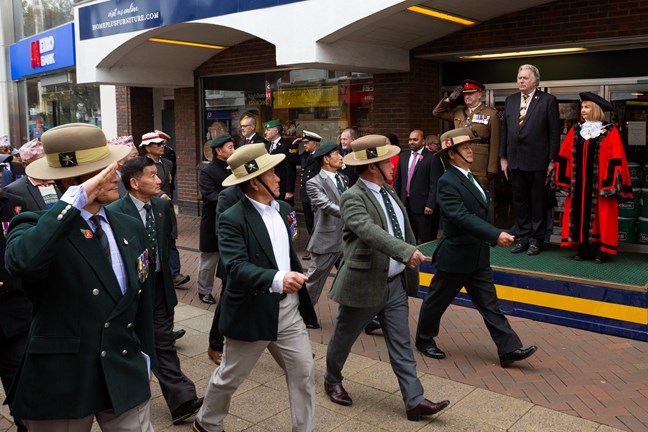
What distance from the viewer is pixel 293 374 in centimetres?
412

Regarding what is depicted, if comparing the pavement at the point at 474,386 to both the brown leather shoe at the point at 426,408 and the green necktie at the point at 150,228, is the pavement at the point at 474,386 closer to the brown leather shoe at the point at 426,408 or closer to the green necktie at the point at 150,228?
the brown leather shoe at the point at 426,408

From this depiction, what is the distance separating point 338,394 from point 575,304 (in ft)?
9.67

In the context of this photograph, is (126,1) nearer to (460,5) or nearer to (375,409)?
(460,5)

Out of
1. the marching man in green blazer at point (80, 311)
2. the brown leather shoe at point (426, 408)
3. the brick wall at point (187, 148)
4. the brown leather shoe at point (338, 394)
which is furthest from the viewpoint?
the brick wall at point (187, 148)

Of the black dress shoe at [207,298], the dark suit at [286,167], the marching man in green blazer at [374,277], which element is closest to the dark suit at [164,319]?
the marching man in green blazer at [374,277]

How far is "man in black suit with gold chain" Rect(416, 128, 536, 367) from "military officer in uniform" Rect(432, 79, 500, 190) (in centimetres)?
297

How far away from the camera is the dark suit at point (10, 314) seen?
402 centimetres

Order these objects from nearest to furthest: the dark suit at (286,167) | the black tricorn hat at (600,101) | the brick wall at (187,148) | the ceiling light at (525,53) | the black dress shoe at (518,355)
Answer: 1. the black dress shoe at (518,355)
2. the black tricorn hat at (600,101)
3. the ceiling light at (525,53)
4. the dark suit at (286,167)
5. the brick wall at (187,148)

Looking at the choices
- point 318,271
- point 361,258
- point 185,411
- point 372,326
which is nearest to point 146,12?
point 318,271

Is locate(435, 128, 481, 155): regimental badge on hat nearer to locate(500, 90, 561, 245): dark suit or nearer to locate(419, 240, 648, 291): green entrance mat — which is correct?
locate(419, 240, 648, 291): green entrance mat

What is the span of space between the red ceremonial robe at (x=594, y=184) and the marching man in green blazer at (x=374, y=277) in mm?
3291

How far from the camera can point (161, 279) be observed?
4.91 meters

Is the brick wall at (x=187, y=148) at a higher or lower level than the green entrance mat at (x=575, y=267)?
higher

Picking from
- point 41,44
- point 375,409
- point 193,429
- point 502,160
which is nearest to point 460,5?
point 502,160
